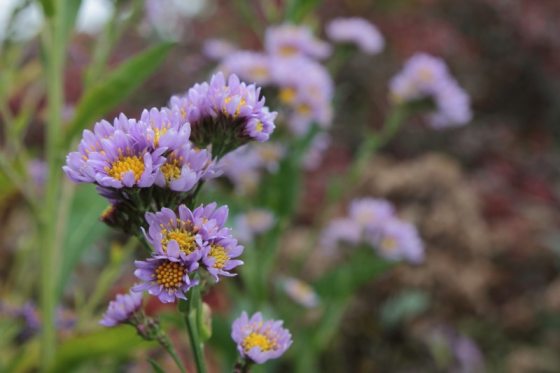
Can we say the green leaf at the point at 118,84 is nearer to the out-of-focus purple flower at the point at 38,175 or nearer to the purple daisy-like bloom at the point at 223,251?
the purple daisy-like bloom at the point at 223,251

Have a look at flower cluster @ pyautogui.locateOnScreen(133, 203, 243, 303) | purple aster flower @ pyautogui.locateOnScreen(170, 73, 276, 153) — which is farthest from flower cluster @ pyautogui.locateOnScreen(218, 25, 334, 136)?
flower cluster @ pyautogui.locateOnScreen(133, 203, 243, 303)

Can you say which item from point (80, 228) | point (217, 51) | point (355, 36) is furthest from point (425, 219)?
point (80, 228)

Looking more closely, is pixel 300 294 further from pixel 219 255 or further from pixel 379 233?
pixel 219 255

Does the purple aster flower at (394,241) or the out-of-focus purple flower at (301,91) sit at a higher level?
the out-of-focus purple flower at (301,91)

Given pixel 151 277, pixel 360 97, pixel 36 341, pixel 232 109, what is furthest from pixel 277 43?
pixel 360 97

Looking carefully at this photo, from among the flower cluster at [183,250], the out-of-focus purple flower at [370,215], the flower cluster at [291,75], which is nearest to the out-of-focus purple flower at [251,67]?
the flower cluster at [291,75]

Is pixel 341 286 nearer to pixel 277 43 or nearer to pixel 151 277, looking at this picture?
pixel 277 43

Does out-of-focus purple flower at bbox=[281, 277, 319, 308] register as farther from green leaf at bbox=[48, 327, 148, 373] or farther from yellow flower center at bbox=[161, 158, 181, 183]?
yellow flower center at bbox=[161, 158, 181, 183]
